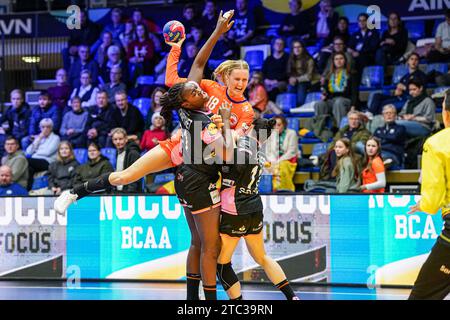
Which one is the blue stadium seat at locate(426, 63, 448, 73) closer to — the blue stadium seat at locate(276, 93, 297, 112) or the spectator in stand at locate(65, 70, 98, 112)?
the blue stadium seat at locate(276, 93, 297, 112)

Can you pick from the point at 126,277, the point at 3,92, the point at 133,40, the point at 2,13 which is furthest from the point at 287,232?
the point at 2,13

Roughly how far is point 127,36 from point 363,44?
4.37 metres

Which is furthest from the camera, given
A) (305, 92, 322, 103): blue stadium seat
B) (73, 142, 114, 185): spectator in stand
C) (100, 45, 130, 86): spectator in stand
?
(100, 45, 130, 86): spectator in stand

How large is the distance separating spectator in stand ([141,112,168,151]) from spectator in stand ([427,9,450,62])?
4461 mm

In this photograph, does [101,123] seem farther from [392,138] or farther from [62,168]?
[392,138]

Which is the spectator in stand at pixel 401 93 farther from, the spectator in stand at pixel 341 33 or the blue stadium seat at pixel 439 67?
the spectator in stand at pixel 341 33

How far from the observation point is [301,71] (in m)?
13.5

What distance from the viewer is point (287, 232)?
31.2ft

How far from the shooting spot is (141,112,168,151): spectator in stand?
12.1 meters

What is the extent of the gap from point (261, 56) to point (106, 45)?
9.37ft

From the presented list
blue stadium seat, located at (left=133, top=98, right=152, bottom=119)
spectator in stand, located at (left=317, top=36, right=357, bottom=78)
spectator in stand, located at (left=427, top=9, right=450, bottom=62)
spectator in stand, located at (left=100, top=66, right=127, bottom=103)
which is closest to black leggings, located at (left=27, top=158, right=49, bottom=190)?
spectator in stand, located at (left=100, top=66, right=127, bottom=103)

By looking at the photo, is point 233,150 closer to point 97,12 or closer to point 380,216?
point 380,216

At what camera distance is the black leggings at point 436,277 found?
16.4 ft

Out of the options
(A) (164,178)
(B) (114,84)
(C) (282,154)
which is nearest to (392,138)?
(C) (282,154)
